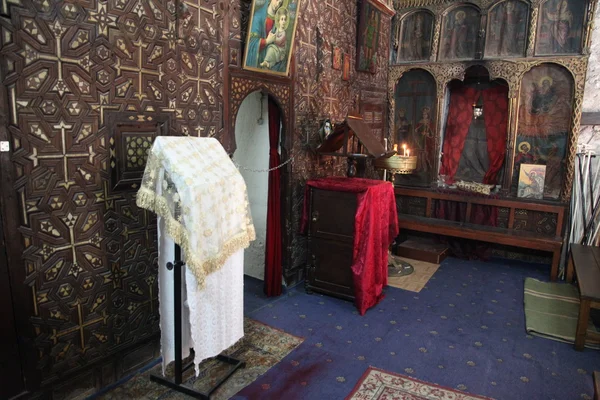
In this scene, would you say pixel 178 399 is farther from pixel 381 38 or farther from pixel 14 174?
pixel 381 38

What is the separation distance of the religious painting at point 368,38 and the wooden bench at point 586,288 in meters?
3.56

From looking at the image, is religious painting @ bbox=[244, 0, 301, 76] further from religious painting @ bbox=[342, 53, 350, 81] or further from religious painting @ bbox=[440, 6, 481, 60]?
religious painting @ bbox=[440, 6, 481, 60]

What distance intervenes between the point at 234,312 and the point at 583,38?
5.52 meters

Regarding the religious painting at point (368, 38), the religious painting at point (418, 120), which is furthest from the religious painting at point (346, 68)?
the religious painting at point (418, 120)

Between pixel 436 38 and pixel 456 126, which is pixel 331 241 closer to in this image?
pixel 456 126

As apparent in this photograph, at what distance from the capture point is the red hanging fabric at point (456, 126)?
21.6 feet

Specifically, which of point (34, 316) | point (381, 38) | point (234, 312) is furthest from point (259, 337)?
point (381, 38)

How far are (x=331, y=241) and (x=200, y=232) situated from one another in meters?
2.26

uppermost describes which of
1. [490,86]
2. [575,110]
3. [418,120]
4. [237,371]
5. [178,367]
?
[490,86]

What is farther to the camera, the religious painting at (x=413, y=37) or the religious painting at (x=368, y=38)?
the religious painting at (x=413, y=37)

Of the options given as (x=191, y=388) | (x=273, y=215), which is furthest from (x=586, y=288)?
(x=191, y=388)

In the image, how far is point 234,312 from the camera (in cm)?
311

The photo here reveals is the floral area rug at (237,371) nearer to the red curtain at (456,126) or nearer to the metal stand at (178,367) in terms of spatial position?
the metal stand at (178,367)

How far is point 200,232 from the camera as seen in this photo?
2613mm
